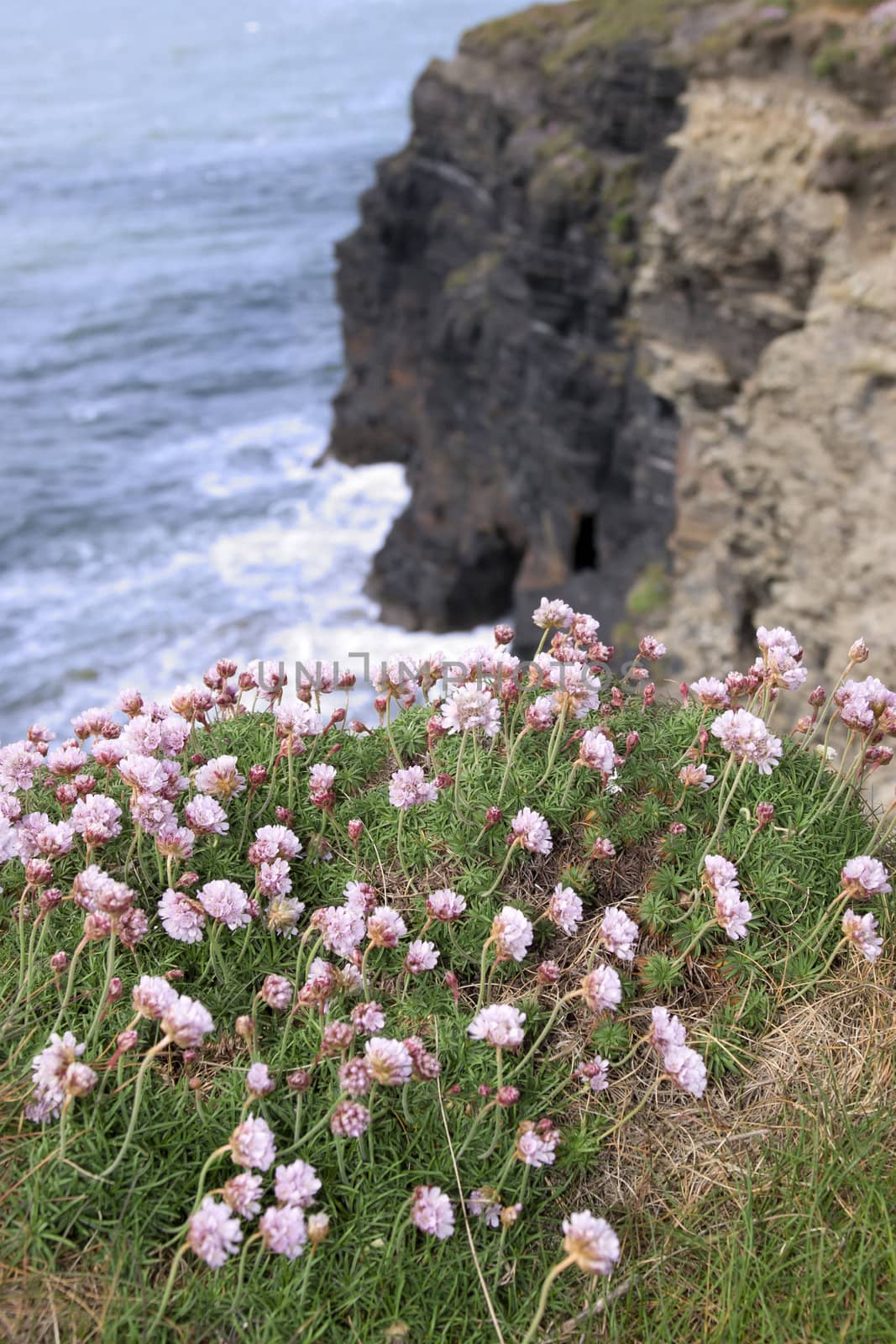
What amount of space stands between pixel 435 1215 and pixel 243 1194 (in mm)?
434

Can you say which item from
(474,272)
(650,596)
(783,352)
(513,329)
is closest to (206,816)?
(783,352)

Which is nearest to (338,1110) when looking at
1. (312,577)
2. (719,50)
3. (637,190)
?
(719,50)

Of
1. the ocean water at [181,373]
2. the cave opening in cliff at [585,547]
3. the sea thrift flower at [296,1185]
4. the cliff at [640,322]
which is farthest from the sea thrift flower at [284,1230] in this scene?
the ocean water at [181,373]

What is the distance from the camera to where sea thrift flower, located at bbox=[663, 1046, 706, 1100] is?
8.42 feet

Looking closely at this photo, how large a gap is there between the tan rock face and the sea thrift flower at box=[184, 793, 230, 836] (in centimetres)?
897

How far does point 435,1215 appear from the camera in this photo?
7.61ft

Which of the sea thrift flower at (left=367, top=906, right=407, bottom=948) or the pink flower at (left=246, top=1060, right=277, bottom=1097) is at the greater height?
the sea thrift flower at (left=367, top=906, right=407, bottom=948)

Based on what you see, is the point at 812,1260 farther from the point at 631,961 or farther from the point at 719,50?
the point at 719,50

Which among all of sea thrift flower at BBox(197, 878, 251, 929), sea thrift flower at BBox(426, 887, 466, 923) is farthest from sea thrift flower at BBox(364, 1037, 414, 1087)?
sea thrift flower at BBox(197, 878, 251, 929)

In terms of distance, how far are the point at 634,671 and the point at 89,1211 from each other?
7.74 ft

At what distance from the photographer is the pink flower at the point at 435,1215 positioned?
7.59ft

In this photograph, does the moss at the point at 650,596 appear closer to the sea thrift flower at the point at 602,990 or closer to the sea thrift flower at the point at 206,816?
the sea thrift flower at the point at 206,816

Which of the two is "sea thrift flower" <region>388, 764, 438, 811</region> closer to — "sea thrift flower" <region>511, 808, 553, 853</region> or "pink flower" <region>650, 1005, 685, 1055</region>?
"sea thrift flower" <region>511, 808, 553, 853</region>

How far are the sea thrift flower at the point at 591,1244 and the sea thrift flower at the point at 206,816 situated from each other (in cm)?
142
